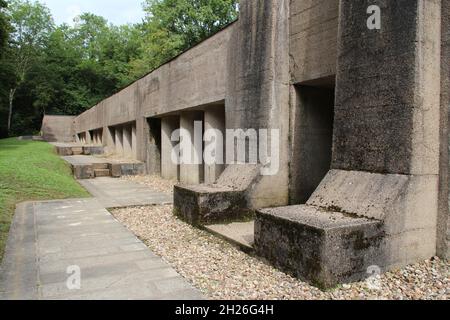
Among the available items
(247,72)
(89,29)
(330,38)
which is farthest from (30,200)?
(89,29)

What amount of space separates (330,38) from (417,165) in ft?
7.74

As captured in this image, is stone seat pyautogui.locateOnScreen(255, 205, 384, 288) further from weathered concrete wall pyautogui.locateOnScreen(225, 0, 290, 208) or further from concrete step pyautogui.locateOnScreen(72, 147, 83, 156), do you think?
concrete step pyautogui.locateOnScreen(72, 147, 83, 156)

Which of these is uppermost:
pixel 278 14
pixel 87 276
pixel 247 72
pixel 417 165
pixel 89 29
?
pixel 89 29

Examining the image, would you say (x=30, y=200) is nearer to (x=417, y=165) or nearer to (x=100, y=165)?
(x=100, y=165)

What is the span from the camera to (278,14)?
18.8 ft

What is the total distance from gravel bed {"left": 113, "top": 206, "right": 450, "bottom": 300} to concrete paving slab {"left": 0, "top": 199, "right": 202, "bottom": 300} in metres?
0.22

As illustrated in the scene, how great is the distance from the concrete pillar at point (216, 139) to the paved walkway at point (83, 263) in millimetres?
3032

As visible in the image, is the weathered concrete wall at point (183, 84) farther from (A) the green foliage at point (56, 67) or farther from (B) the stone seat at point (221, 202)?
(A) the green foliage at point (56, 67)

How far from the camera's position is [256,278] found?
3557 mm

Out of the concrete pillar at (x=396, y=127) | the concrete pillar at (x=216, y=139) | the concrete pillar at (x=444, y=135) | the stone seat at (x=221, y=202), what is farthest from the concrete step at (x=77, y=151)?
the concrete pillar at (x=444, y=135)

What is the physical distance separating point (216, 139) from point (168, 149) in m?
3.68

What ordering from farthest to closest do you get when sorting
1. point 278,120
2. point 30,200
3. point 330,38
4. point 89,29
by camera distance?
point 89,29, point 30,200, point 278,120, point 330,38

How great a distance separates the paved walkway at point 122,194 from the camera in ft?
25.4

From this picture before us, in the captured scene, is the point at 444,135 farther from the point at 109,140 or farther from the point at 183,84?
the point at 109,140
